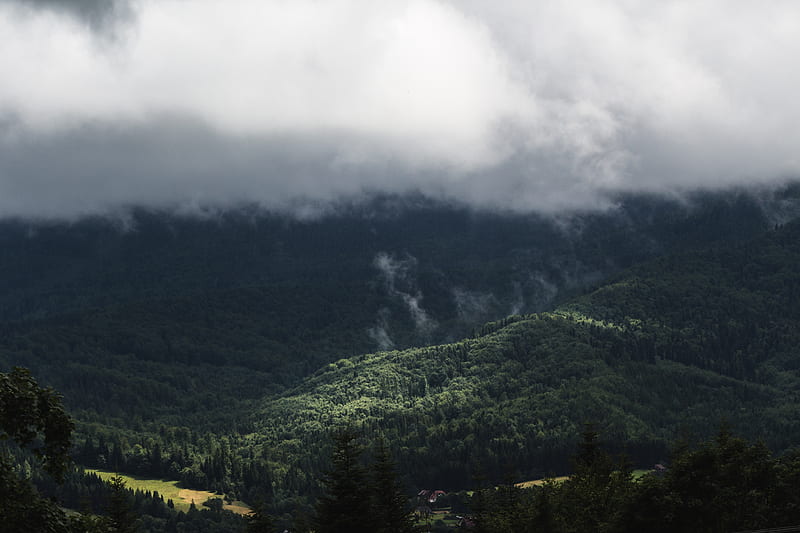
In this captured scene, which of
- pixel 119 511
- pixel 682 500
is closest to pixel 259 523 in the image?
pixel 119 511

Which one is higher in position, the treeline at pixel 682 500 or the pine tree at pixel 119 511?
the pine tree at pixel 119 511

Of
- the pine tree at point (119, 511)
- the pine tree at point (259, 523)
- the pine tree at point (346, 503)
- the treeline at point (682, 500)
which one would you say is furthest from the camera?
the pine tree at point (259, 523)

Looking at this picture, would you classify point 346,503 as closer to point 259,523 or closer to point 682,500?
point 259,523

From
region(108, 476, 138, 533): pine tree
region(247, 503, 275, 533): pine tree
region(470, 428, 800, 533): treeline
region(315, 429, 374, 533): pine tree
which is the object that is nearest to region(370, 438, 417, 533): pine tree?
region(315, 429, 374, 533): pine tree

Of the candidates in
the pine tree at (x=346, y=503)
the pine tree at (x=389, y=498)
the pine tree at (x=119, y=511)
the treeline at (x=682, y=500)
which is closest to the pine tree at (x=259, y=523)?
the pine tree at (x=119, y=511)

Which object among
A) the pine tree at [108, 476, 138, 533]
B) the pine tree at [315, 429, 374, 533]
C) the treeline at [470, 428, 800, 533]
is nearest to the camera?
the pine tree at [315, 429, 374, 533]

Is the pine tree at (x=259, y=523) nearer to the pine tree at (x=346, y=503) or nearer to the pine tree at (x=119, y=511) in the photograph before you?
the pine tree at (x=119, y=511)

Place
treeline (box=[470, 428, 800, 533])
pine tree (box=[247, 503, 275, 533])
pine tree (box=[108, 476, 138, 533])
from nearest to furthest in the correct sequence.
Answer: pine tree (box=[108, 476, 138, 533]) < treeline (box=[470, 428, 800, 533]) < pine tree (box=[247, 503, 275, 533])

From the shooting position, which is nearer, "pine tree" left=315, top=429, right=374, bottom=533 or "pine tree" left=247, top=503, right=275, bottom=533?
"pine tree" left=315, top=429, right=374, bottom=533

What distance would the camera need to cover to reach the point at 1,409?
4025cm

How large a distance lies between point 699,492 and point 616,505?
581 inches

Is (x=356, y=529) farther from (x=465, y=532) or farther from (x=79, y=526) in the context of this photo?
(x=465, y=532)

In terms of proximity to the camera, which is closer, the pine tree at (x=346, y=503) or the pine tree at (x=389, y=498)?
the pine tree at (x=346, y=503)

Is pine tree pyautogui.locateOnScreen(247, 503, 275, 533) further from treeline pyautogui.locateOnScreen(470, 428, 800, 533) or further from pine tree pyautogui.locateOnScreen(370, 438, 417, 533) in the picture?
treeline pyautogui.locateOnScreen(470, 428, 800, 533)
